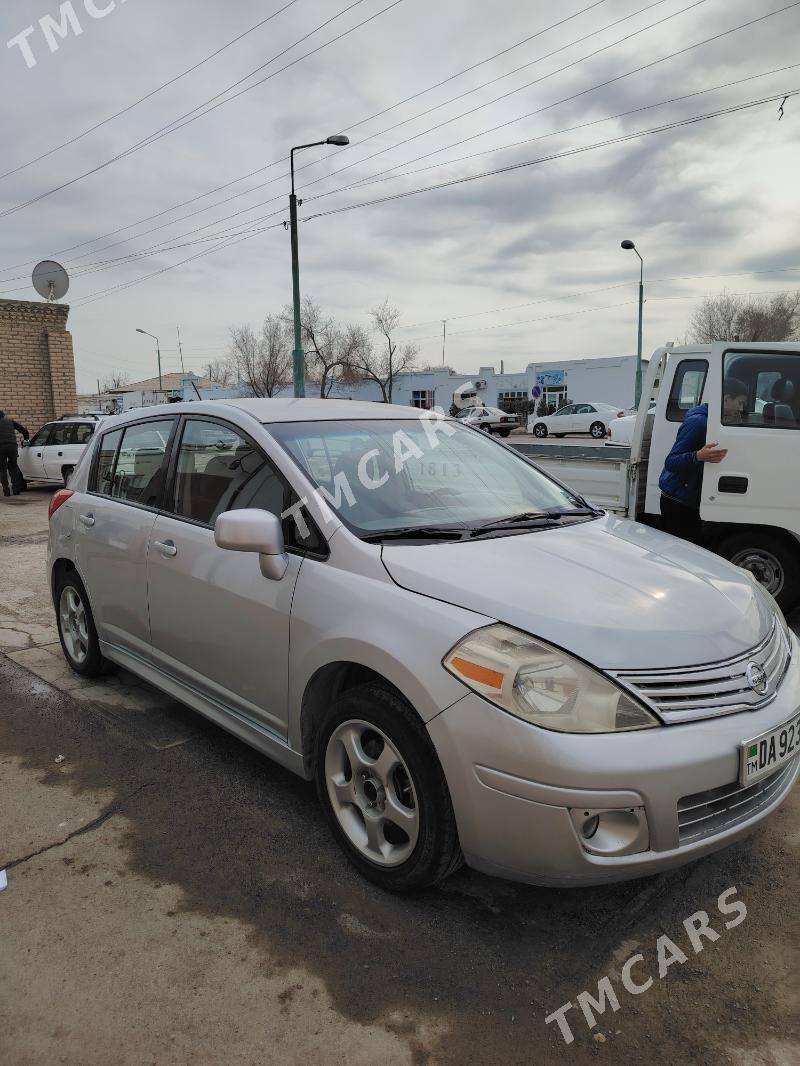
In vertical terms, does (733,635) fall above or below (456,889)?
above

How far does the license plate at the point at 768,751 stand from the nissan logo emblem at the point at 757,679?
0.12 m

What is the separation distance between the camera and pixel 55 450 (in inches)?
584

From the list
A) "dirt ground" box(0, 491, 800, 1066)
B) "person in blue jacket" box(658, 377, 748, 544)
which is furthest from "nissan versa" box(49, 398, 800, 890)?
"person in blue jacket" box(658, 377, 748, 544)

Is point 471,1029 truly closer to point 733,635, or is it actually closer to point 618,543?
point 733,635

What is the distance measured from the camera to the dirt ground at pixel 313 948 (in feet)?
6.49

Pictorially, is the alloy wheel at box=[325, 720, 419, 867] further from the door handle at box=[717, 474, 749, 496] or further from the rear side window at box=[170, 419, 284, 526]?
the door handle at box=[717, 474, 749, 496]

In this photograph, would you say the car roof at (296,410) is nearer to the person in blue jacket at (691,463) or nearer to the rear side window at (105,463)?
the rear side window at (105,463)

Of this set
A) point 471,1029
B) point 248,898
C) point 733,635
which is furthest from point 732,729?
point 248,898

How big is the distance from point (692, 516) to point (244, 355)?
5210 cm

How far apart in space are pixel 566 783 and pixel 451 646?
50 cm

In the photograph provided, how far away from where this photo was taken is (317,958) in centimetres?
226

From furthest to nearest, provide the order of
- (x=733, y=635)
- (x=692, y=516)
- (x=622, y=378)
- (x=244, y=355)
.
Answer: (x=244, y=355), (x=622, y=378), (x=692, y=516), (x=733, y=635)

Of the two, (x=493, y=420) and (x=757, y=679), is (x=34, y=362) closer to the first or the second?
(x=757, y=679)

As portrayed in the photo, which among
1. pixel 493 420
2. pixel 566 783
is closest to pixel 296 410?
pixel 566 783
